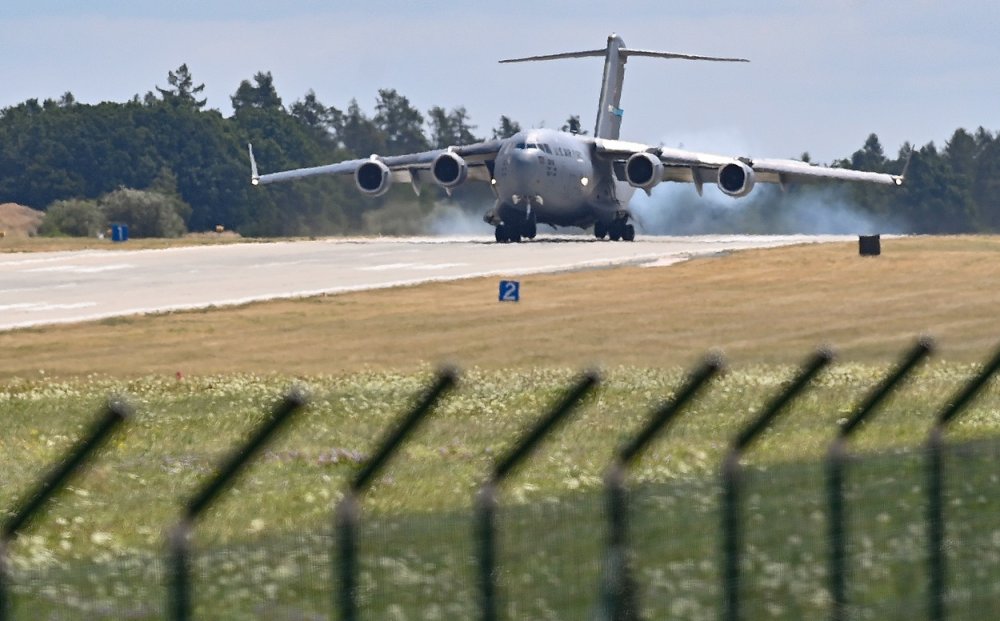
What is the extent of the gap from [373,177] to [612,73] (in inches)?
715

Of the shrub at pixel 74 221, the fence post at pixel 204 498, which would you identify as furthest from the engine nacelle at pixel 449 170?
the fence post at pixel 204 498

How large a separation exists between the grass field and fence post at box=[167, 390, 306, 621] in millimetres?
117

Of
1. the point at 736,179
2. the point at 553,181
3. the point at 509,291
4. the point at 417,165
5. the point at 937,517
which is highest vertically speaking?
the point at 417,165

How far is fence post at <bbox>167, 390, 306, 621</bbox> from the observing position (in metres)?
4.36

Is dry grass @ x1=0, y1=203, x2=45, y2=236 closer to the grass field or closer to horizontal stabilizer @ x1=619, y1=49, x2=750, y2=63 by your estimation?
horizontal stabilizer @ x1=619, y1=49, x2=750, y2=63

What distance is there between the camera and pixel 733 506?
18.1ft

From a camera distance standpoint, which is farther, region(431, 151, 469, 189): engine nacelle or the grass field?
region(431, 151, 469, 189): engine nacelle

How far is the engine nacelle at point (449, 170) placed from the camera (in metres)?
64.0

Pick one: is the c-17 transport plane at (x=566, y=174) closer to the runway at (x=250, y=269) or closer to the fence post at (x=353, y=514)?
the runway at (x=250, y=269)

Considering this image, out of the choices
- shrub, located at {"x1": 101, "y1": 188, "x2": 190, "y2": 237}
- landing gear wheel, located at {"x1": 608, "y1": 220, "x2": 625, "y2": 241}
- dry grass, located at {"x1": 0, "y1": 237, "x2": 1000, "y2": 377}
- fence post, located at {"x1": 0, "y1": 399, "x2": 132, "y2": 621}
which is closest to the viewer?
fence post, located at {"x1": 0, "y1": 399, "x2": 132, "y2": 621}

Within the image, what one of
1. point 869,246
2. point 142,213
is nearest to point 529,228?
point 869,246

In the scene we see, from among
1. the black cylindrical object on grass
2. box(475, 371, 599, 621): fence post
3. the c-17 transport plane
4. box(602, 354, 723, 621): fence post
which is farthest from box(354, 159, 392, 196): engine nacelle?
box(475, 371, 599, 621): fence post

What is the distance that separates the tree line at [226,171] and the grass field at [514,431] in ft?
139

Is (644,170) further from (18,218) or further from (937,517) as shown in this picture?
(18,218)
